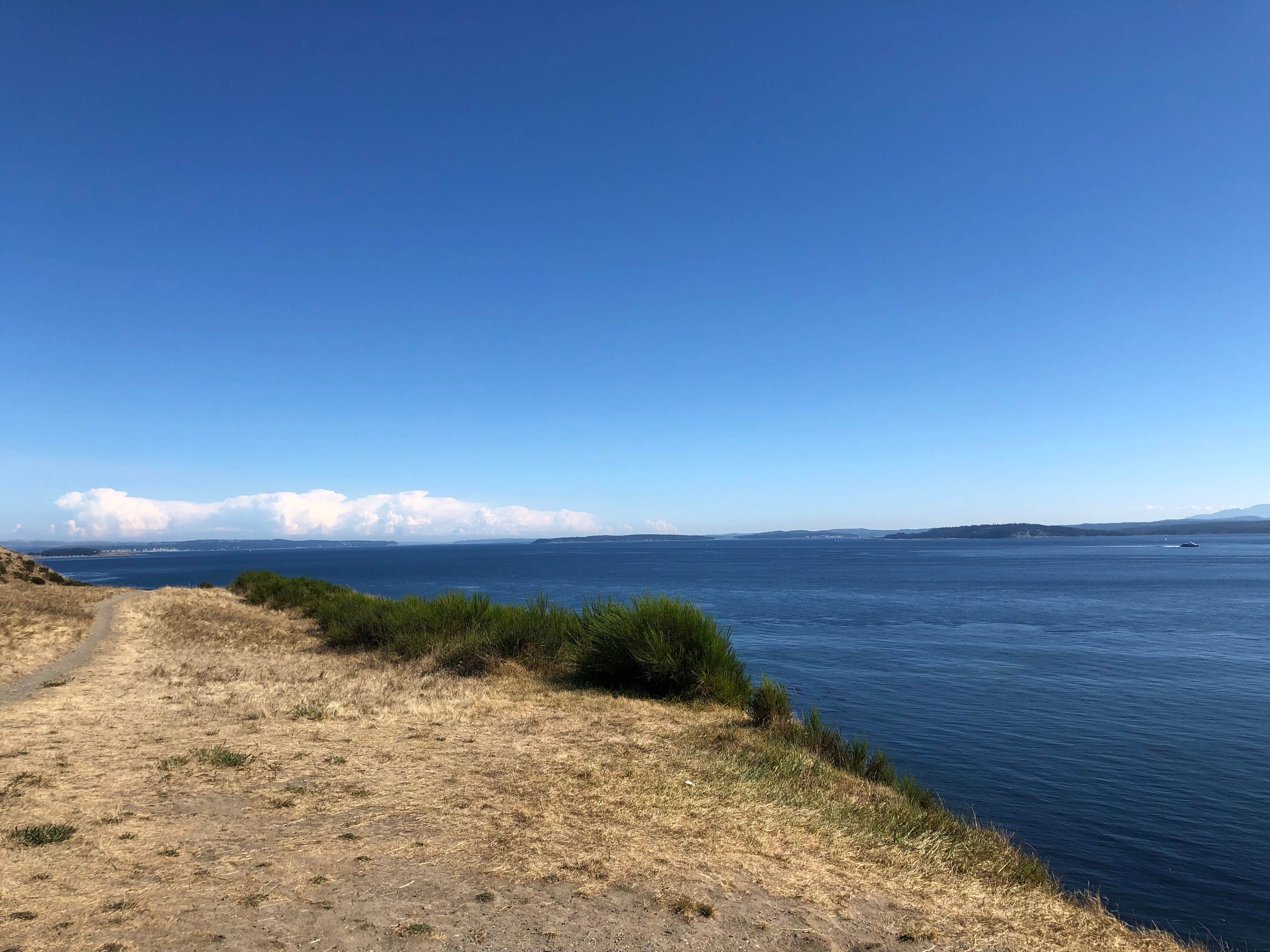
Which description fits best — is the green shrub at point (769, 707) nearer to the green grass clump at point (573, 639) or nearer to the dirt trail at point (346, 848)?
the green grass clump at point (573, 639)

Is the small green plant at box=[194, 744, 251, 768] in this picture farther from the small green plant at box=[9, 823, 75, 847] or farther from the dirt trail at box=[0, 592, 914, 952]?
the small green plant at box=[9, 823, 75, 847]

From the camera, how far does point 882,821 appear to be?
307 inches

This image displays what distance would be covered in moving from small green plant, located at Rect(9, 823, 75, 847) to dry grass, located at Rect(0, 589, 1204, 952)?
0.37 feet

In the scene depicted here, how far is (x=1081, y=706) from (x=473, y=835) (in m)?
19.2

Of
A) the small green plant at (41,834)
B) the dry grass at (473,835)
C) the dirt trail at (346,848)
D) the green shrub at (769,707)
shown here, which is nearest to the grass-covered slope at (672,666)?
the green shrub at (769,707)

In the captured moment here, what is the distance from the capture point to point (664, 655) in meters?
14.3

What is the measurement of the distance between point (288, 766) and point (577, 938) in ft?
17.9

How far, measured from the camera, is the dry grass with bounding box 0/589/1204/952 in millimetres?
5168

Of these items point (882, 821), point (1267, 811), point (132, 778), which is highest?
point (132, 778)

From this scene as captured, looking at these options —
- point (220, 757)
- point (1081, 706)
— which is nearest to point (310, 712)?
point (220, 757)

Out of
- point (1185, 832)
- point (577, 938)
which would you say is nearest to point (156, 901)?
point (577, 938)

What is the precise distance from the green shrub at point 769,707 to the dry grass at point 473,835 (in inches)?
16.6

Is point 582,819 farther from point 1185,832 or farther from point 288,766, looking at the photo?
point 1185,832

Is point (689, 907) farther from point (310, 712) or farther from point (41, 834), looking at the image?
point (310, 712)
